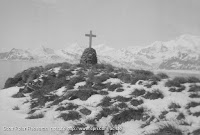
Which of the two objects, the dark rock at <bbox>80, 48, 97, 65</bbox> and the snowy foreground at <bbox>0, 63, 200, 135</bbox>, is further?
the dark rock at <bbox>80, 48, 97, 65</bbox>

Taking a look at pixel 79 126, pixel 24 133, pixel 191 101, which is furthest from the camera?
pixel 191 101

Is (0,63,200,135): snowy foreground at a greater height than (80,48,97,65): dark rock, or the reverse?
(80,48,97,65): dark rock

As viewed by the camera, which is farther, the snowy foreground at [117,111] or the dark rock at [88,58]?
the dark rock at [88,58]

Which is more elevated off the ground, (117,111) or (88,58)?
(88,58)

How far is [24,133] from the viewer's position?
8.07 metres

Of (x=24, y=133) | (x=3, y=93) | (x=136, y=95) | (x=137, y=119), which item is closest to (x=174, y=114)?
(x=137, y=119)

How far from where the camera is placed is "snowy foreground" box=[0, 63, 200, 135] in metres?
8.57

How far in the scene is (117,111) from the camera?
34.3ft

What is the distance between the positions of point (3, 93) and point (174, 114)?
546 inches

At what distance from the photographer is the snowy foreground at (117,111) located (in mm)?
8570

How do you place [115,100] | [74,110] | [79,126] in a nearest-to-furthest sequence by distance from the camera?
[79,126] → [74,110] → [115,100]

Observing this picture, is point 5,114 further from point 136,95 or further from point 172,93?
point 172,93

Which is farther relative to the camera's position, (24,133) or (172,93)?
(172,93)

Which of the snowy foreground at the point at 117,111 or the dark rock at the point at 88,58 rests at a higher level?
the dark rock at the point at 88,58
